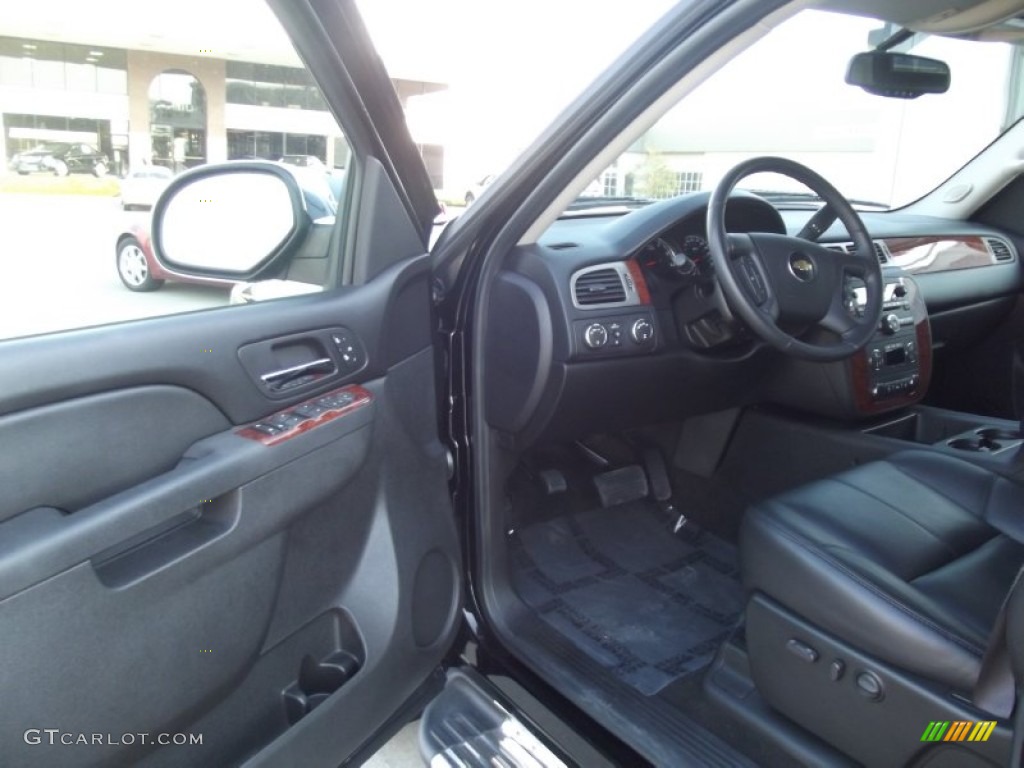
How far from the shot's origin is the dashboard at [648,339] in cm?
202

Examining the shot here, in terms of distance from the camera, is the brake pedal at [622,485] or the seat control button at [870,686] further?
the brake pedal at [622,485]

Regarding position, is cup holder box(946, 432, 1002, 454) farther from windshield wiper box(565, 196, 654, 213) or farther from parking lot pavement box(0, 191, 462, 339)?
parking lot pavement box(0, 191, 462, 339)

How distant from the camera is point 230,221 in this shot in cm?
161

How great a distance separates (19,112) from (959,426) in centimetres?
283

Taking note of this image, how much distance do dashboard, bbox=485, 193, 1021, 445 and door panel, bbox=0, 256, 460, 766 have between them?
27cm

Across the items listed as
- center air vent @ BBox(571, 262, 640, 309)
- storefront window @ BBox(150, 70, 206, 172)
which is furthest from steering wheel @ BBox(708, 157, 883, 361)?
storefront window @ BBox(150, 70, 206, 172)

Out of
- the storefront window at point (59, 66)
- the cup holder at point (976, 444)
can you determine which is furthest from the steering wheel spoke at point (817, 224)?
the storefront window at point (59, 66)

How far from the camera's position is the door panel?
1109 millimetres

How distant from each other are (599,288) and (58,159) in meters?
1.27

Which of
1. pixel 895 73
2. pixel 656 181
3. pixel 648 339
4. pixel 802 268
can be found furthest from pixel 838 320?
pixel 895 73

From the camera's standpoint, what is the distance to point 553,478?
269cm

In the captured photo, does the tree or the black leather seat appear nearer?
the black leather seat

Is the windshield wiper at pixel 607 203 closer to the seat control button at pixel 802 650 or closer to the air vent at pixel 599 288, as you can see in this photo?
the air vent at pixel 599 288

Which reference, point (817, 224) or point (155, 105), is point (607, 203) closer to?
point (817, 224)
